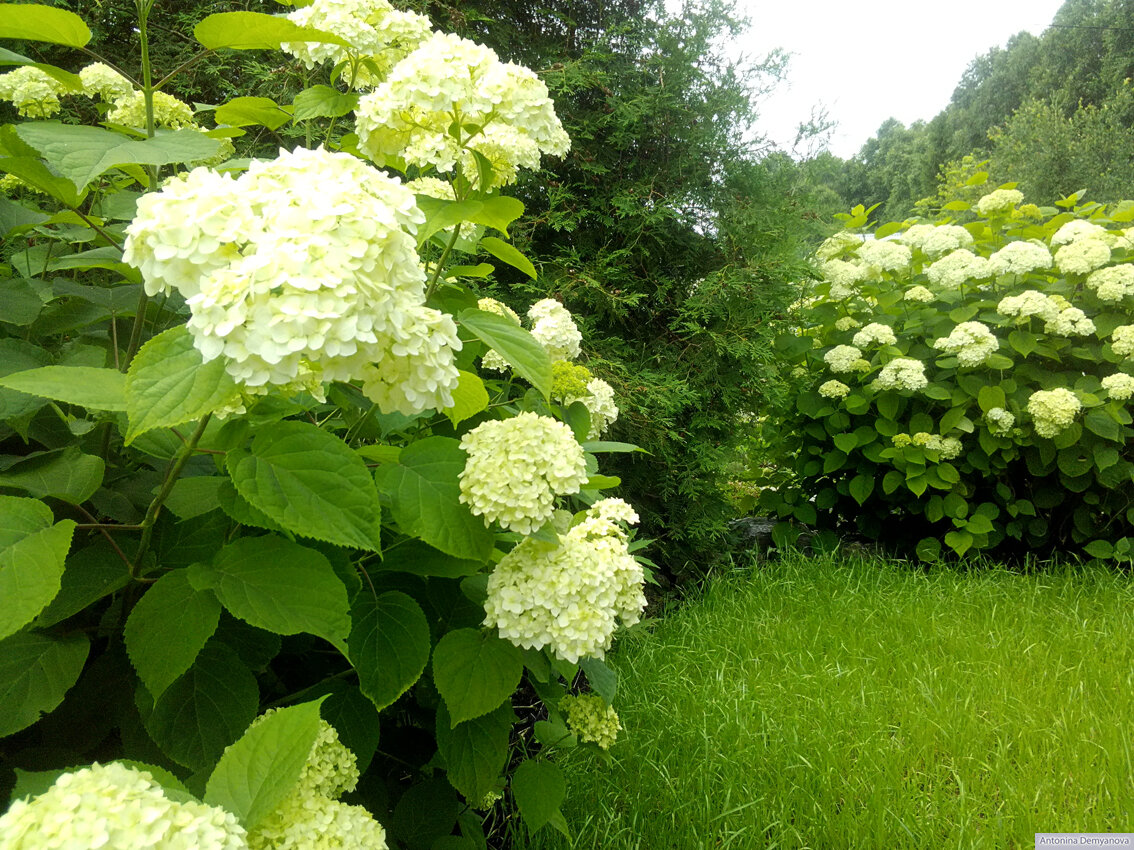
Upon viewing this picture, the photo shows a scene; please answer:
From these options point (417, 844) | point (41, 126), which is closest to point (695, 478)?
point (417, 844)

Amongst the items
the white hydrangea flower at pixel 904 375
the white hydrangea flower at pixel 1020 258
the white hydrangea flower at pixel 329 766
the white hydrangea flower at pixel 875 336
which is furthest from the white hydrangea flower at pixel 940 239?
the white hydrangea flower at pixel 329 766

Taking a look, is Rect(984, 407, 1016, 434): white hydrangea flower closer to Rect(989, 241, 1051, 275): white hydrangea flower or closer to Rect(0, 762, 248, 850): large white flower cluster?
Rect(989, 241, 1051, 275): white hydrangea flower

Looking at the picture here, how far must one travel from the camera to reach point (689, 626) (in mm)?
3096

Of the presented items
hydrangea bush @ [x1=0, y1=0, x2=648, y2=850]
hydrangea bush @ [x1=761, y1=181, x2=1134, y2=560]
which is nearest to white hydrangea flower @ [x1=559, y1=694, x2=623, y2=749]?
hydrangea bush @ [x1=0, y1=0, x2=648, y2=850]

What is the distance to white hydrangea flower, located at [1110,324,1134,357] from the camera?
3.35 meters

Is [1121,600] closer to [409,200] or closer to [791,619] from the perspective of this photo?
[791,619]

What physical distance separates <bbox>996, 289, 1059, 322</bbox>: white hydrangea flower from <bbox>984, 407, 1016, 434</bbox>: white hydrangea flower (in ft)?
1.57

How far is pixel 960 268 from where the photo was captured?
368 centimetres

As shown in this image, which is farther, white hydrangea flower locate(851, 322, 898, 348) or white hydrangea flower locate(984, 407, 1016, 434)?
white hydrangea flower locate(851, 322, 898, 348)

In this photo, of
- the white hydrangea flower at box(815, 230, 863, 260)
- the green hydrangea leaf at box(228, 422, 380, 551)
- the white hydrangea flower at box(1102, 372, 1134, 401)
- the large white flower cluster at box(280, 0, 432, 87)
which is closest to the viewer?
the green hydrangea leaf at box(228, 422, 380, 551)

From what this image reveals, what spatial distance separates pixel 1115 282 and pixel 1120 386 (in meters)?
0.54

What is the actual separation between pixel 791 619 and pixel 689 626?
1.41 ft

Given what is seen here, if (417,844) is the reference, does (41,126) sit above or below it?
above

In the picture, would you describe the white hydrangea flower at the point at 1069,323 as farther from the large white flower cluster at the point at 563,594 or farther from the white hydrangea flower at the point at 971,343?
the large white flower cluster at the point at 563,594
